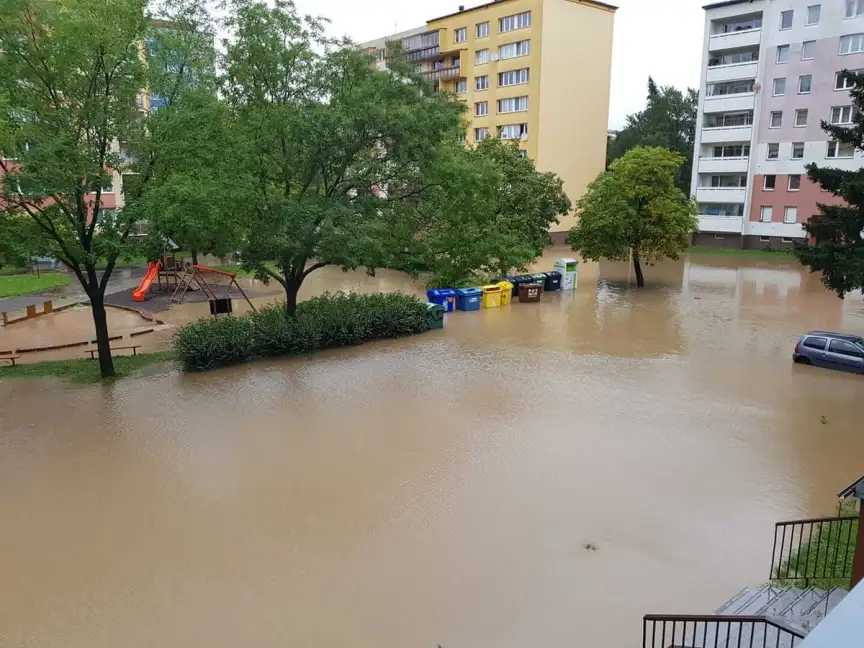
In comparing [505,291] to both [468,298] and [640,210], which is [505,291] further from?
[640,210]

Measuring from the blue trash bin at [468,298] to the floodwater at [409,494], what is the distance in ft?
22.8

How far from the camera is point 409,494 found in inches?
396

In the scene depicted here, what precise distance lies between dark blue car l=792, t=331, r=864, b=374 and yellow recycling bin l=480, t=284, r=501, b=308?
11.4 m

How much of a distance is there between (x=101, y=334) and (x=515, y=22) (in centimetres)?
4070

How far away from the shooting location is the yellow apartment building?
45719 mm

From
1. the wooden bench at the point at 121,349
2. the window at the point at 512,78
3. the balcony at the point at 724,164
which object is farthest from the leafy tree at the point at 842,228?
the window at the point at 512,78

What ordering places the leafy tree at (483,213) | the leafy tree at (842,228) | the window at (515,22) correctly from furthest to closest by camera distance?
the window at (515,22), the leafy tree at (483,213), the leafy tree at (842,228)

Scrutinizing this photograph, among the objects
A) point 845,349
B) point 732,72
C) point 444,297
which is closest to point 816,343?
point 845,349

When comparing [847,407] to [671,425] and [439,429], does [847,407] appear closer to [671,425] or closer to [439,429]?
[671,425]

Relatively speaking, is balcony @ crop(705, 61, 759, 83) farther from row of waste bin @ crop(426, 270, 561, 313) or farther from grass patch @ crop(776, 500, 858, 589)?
grass patch @ crop(776, 500, 858, 589)

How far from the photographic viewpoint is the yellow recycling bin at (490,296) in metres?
25.8

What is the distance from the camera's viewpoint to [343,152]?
17109 mm

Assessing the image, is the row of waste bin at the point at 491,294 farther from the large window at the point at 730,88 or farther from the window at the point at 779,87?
the large window at the point at 730,88

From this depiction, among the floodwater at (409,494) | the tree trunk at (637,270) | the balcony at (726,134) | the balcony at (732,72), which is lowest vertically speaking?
the floodwater at (409,494)
